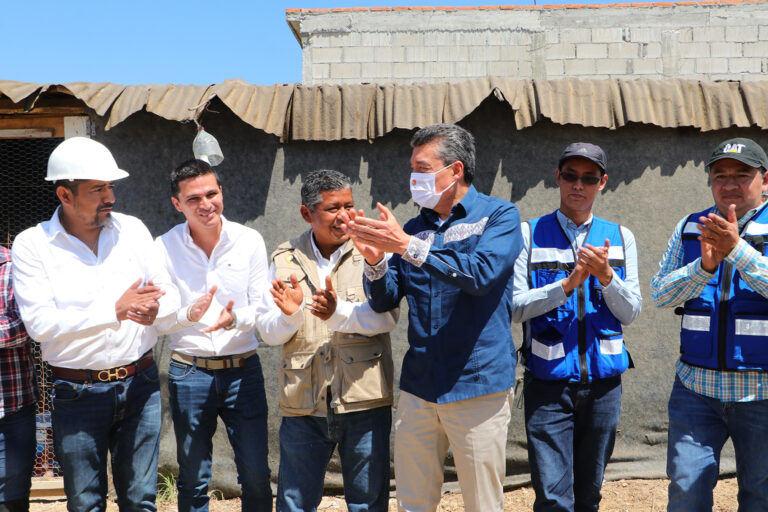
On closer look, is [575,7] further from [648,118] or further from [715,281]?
[715,281]

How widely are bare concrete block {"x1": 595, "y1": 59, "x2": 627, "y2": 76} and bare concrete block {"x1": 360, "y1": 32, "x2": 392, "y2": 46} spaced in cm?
310

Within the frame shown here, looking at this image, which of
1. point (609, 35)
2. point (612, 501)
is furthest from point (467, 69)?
point (612, 501)

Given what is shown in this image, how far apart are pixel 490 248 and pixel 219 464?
3.10 metres

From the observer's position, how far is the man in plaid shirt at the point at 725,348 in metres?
2.88

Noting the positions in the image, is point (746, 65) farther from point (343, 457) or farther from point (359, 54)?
point (343, 457)

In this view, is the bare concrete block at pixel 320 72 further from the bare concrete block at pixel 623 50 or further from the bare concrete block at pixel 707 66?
the bare concrete block at pixel 707 66

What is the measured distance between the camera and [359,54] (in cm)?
1004

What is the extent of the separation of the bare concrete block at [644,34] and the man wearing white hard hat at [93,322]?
8.57 metres

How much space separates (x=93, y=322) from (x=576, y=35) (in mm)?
8830

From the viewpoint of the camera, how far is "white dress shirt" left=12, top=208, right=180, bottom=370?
3021 millimetres

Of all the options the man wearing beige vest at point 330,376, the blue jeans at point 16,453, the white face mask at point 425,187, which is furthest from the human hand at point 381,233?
the blue jeans at point 16,453

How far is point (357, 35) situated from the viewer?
397 inches

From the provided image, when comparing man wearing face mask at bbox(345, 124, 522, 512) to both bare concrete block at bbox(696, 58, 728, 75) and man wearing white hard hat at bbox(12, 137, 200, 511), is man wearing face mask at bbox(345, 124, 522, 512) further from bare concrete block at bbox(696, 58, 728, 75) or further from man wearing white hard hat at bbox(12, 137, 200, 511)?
bare concrete block at bbox(696, 58, 728, 75)

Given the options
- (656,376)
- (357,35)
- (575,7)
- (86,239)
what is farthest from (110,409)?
(575,7)
